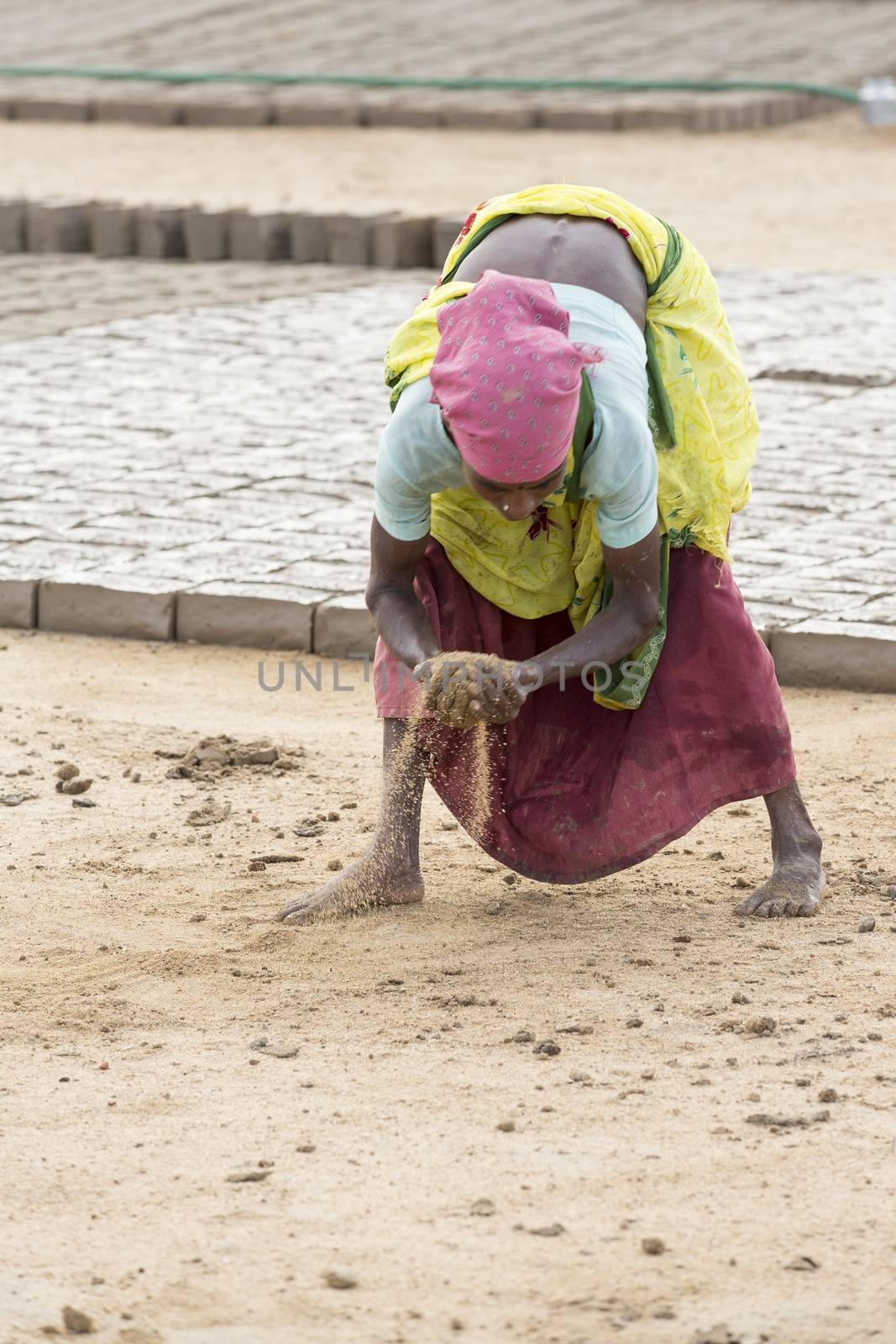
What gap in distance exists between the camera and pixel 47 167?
15477 mm

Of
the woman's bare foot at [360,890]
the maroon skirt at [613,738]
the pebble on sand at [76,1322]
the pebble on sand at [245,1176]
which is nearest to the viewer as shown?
the pebble on sand at [76,1322]

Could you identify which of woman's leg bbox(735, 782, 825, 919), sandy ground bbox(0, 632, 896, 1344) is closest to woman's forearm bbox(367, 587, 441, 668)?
sandy ground bbox(0, 632, 896, 1344)

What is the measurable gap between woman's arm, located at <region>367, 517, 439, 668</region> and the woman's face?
0.31 metres

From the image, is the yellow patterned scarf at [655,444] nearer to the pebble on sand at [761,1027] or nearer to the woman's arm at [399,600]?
the woman's arm at [399,600]

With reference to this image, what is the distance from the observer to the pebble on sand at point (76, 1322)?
2.51 meters

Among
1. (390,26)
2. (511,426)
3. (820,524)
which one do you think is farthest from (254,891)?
(390,26)

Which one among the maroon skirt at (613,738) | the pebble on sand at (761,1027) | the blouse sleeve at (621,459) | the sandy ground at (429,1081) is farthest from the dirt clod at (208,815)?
the pebble on sand at (761,1027)

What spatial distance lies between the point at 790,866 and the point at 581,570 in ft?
2.46

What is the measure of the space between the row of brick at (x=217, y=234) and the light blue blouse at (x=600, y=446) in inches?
308

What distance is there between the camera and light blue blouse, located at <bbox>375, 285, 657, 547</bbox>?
3.37 meters

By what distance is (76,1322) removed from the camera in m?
2.51

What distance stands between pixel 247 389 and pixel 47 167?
8.11 metres

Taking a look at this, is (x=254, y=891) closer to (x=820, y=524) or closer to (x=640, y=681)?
(x=640, y=681)

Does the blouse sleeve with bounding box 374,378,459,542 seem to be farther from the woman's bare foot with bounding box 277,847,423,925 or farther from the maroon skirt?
the woman's bare foot with bounding box 277,847,423,925
